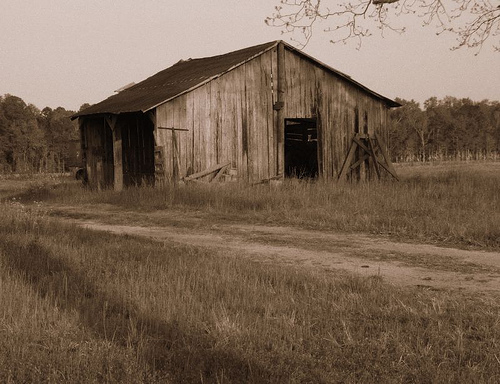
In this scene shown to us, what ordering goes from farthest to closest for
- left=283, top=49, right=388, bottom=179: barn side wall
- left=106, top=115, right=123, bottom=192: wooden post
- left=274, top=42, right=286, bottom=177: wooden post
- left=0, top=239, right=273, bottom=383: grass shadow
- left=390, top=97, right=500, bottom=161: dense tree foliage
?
left=390, top=97, right=500, bottom=161: dense tree foliage → left=283, top=49, right=388, bottom=179: barn side wall → left=274, top=42, right=286, bottom=177: wooden post → left=106, top=115, right=123, bottom=192: wooden post → left=0, top=239, right=273, bottom=383: grass shadow

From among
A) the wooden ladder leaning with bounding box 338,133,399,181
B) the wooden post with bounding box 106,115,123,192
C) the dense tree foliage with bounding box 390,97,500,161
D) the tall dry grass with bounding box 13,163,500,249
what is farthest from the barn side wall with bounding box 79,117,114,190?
the dense tree foliage with bounding box 390,97,500,161

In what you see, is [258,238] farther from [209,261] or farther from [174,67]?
[174,67]

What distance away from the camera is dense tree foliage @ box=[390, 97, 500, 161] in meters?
72.2

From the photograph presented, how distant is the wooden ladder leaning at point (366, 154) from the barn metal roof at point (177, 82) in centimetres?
182

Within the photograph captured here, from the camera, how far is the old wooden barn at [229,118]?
17.4 meters

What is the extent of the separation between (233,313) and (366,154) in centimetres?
1797

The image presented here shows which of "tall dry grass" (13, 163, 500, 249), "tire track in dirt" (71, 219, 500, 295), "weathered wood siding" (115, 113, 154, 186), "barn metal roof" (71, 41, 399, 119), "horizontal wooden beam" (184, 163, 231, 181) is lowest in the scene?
"tire track in dirt" (71, 219, 500, 295)

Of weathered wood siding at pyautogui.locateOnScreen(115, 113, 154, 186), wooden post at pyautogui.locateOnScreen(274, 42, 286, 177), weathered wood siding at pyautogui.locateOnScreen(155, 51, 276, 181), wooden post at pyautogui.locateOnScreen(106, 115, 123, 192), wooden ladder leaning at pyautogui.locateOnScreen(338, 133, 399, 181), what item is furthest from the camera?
wooden ladder leaning at pyautogui.locateOnScreen(338, 133, 399, 181)

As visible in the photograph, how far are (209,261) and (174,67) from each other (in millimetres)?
19628

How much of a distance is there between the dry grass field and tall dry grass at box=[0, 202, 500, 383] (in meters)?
0.01

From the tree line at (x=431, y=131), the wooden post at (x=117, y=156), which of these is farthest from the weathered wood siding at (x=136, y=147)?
the tree line at (x=431, y=131)

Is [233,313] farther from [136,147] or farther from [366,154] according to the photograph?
[366,154]

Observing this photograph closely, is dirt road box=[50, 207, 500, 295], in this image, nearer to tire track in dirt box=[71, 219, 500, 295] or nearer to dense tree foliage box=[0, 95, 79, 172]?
tire track in dirt box=[71, 219, 500, 295]

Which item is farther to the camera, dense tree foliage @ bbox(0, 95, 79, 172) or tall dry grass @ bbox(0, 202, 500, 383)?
dense tree foliage @ bbox(0, 95, 79, 172)
